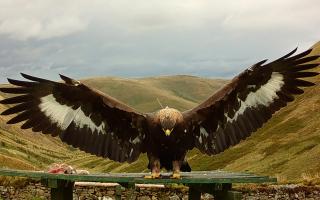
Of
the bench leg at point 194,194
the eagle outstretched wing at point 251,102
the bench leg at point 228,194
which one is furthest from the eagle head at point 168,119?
the bench leg at point 194,194

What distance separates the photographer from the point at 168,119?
11672mm

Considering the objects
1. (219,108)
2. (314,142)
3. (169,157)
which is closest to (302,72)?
(219,108)

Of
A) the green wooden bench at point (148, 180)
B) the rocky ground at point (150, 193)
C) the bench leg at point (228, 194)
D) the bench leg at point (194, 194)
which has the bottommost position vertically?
the rocky ground at point (150, 193)

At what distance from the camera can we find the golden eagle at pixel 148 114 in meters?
12.8

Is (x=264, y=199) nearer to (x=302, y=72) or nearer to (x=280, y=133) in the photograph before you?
(x=302, y=72)

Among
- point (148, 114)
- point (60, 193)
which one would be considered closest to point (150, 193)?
point (60, 193)

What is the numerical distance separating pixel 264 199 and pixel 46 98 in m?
20.2

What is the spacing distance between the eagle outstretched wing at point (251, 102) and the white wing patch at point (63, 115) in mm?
2548

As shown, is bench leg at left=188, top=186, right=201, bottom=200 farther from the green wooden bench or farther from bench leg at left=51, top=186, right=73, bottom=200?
bench leg at left=51, top=186, right=73, bottom=200

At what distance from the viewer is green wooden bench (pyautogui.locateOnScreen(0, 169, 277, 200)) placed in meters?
11.1

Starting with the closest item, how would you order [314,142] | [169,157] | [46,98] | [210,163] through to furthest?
[169,157]
[46,98]
[314,142]
[210,163]

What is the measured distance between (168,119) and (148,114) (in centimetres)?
98

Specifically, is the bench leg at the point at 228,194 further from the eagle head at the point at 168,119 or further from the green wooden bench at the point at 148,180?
the eagle head at the point at 168,119

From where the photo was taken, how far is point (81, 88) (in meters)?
12.9
